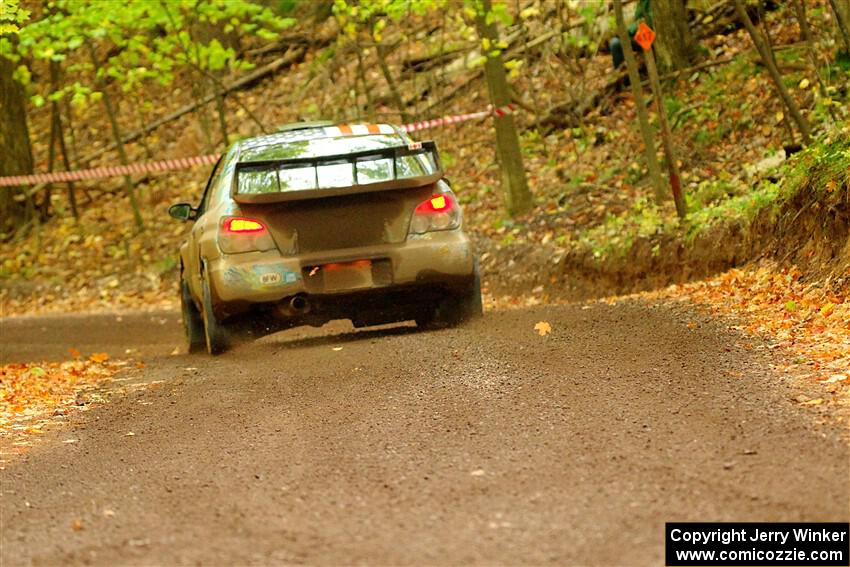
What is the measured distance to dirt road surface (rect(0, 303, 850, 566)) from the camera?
14.8 feet

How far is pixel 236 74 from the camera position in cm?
3070

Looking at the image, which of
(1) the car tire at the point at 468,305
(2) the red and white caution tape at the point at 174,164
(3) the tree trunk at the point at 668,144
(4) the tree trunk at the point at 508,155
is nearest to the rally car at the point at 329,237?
(1) the car tire at the point at 468,305

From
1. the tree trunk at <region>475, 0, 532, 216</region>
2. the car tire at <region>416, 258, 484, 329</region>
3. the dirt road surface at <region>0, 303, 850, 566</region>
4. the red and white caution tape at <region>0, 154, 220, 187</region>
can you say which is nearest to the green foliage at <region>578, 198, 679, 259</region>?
the tree trunk at <region>475, 0, 532, 216</region>

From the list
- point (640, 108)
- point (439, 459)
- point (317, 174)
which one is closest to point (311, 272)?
point (317, 174)

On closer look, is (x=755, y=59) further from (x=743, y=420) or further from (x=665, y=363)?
(x=743, y=420)

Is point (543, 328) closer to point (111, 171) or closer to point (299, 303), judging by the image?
point (299, 303)

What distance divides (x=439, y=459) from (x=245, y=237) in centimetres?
505

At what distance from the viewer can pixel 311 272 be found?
1040 centimetres

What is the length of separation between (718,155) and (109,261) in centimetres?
1263

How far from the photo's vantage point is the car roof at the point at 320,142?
10781 millimetres

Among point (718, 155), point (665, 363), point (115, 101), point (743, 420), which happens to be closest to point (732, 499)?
point (743, 420)

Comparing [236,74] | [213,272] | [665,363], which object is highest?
[236,74]

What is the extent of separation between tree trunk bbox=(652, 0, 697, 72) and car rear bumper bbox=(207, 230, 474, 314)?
10109 mm

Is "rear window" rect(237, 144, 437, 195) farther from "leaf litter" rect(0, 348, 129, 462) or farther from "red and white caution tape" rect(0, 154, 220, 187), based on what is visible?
"red and white caution tape" rect(0, 154, 220, 187)
